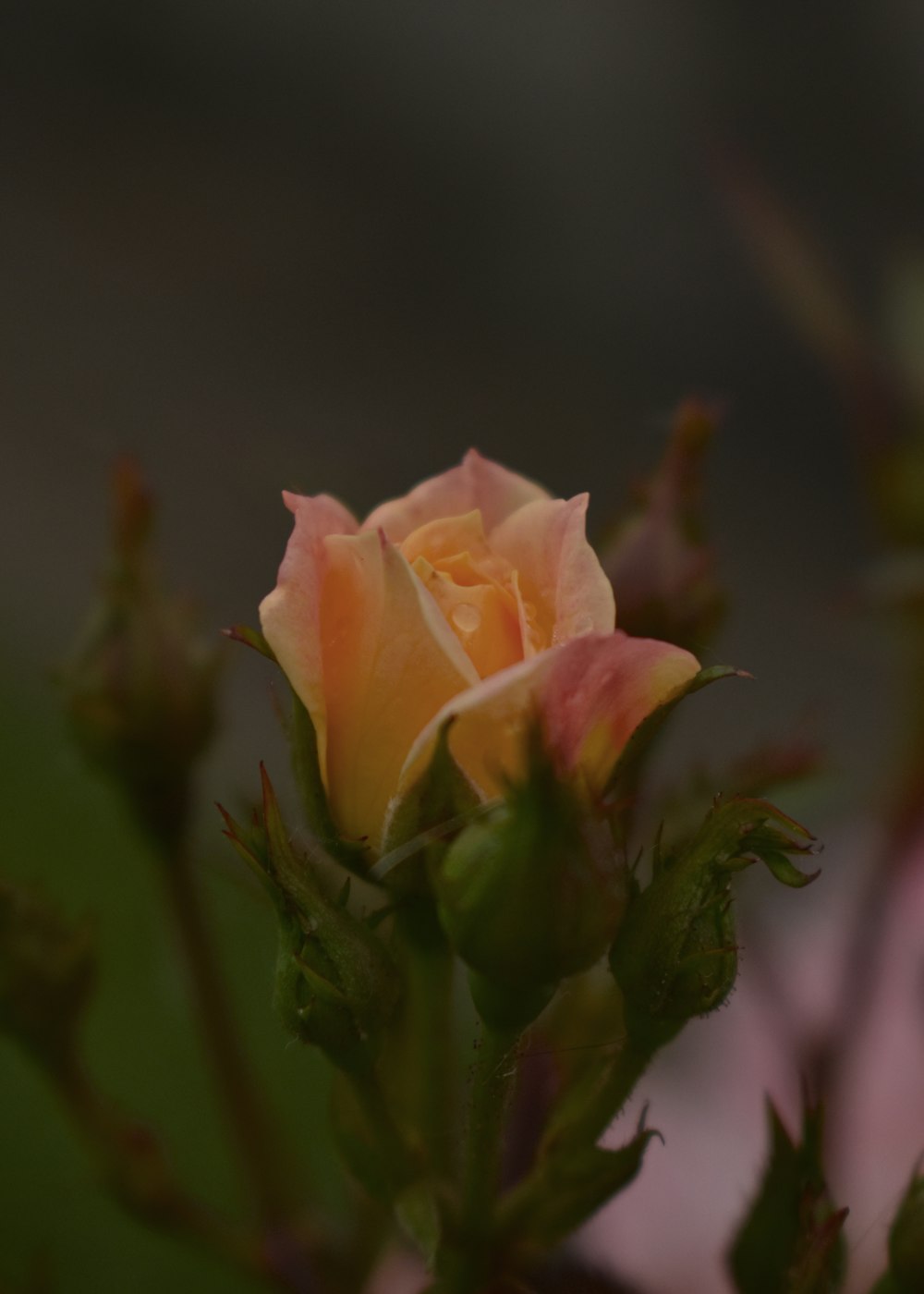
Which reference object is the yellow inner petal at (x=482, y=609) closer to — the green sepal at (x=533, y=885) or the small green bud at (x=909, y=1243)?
the green sepal at (x=533, y=885)

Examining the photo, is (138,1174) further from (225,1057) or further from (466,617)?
(466,617)

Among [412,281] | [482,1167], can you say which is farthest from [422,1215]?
[412,281]

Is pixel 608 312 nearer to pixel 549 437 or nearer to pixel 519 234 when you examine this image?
pixel 519 234

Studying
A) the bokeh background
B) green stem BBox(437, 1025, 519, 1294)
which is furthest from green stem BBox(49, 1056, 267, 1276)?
the bokeh background

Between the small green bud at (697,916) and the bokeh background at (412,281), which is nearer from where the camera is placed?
the small green bud at (697,916)

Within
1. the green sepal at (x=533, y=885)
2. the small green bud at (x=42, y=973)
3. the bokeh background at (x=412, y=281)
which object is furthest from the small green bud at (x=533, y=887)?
the bokeh background at (x=412, y=281)
